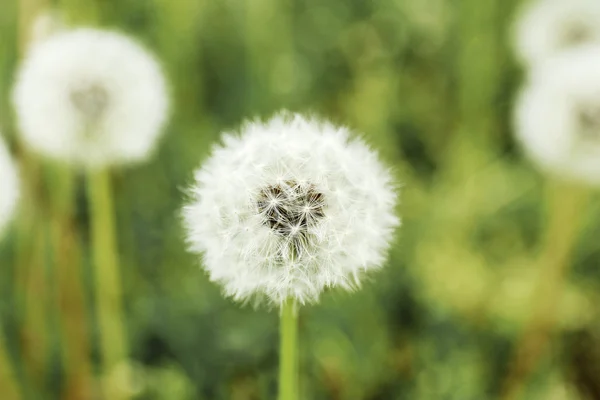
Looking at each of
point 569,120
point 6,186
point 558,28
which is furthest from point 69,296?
point 558,28

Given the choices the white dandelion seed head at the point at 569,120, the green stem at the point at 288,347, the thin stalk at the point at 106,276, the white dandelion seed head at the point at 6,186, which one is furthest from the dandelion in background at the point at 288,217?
the white dandelion seed head at the point at 569,120

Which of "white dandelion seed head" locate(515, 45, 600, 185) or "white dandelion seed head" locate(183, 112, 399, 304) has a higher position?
"white dandelion seed head" locate(515, 45, 600, 185)

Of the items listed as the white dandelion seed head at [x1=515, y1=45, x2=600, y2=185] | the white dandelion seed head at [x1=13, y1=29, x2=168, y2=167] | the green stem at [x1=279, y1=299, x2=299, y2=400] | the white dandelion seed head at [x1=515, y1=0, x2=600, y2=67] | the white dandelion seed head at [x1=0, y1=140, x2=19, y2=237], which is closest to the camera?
the green stem at [x1=279, y1=299, x2=299, y2=400]

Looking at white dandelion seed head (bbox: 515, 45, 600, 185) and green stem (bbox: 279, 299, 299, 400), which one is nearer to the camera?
green stem (bbox: 279, 299, 299, 400)

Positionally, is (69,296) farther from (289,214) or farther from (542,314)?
(542,314)

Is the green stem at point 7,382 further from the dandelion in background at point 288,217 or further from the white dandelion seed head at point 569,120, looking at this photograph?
the white dandelion seed head at point 569,120

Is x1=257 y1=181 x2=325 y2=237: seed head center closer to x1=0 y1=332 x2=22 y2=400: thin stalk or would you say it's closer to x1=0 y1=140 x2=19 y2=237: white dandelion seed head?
x1=0 y1=140 x2=19 y2=237: white dandelion seed head

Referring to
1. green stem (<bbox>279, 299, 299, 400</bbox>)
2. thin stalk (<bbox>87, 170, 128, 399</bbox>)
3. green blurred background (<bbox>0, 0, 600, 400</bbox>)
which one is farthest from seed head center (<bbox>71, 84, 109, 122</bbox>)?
green stem (<bbox>279, 299, 299, 400</bbox>)
